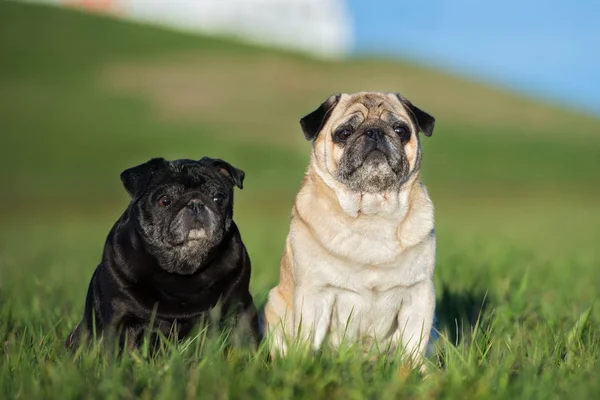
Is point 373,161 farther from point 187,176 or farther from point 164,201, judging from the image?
point 164,201

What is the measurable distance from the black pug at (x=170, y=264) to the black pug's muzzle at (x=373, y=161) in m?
0.84

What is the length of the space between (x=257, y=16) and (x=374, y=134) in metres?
83.6

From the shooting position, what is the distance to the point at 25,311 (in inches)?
253

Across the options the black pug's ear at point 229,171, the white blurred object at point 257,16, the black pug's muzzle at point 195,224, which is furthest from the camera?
the white blurred object at point 257,16

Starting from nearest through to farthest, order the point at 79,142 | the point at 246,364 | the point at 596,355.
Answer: the point at 246,364 < the point at 596,355 < the point at 79,142

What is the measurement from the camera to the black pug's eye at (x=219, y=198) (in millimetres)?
5037

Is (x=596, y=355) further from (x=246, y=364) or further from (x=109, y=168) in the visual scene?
(x=109, y=168)

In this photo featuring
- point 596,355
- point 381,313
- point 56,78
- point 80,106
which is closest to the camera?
point 596,355

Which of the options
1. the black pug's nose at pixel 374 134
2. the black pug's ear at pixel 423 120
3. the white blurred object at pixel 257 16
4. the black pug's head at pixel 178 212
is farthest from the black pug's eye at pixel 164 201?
the white blurred object at pixel 257 16

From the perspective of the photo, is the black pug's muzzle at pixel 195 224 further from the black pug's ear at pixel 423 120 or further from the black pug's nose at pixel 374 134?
the black pug's ear at pixel 423 120

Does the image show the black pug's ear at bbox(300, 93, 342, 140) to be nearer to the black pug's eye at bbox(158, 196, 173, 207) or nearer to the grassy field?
the black pug's eye at bbox(158, 196, 173, 207)

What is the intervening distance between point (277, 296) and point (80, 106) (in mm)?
42487

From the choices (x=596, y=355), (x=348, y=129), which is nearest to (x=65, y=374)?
(x=348, y=129)

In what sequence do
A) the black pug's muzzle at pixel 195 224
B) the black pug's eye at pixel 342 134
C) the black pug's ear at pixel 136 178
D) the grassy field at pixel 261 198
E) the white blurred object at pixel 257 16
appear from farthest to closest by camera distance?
1. the white blurred object at pixel 257 16
2. the black pug's eye at pixel 342 134
3. the black pug's ear at pixel 136 178
4. the black pug's muzzle at pixel 195 224
5. the grassy field at pixel 261 198
